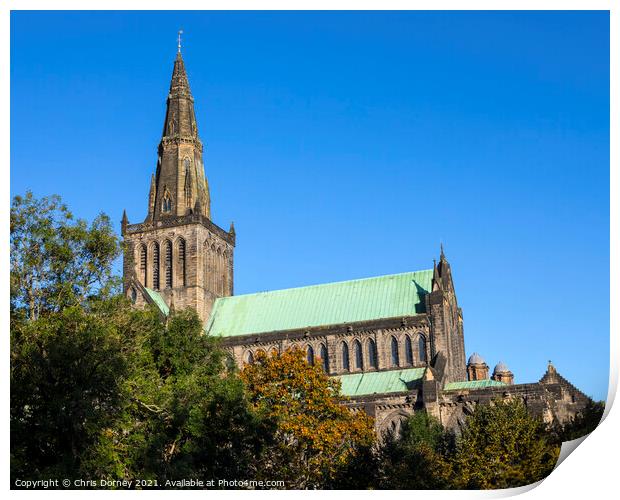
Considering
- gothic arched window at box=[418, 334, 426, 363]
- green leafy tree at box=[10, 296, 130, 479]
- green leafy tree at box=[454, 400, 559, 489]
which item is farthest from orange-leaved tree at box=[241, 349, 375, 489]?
gothic arched window at box=[418, 334, 426, 363]

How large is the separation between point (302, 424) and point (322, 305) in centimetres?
3200

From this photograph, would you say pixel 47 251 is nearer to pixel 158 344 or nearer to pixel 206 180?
pixel 158 344

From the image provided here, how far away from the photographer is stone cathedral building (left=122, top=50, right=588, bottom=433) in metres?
60.0

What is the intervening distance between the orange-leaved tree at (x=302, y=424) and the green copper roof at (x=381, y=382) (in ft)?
62.6

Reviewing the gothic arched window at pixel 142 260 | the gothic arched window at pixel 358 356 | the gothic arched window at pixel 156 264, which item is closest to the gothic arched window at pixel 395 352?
the gothic arched window at pixel 358 356

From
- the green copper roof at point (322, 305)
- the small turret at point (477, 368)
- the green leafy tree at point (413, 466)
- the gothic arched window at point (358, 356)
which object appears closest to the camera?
the green leafy tree at point (413, 466)

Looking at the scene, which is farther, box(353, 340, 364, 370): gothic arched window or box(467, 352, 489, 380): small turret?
box(467, 352, 489, 380): small turret

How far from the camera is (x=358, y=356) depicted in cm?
6656

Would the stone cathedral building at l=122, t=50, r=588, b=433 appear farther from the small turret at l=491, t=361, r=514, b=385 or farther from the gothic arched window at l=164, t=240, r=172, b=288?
the small turret at l=491, t=361, r=514, b=385

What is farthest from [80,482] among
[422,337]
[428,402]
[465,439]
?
[422,337]

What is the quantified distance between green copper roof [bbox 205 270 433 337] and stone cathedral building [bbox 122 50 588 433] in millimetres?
96

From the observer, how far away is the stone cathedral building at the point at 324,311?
60031 millimetres

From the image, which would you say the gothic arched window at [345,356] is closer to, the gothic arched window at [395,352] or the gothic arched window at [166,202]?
the gothic arched window at [395,352]

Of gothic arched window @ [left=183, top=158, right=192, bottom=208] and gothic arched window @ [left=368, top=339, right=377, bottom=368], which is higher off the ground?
gothic arched window @ [left=183, top=158, right=192, bottom=208]
